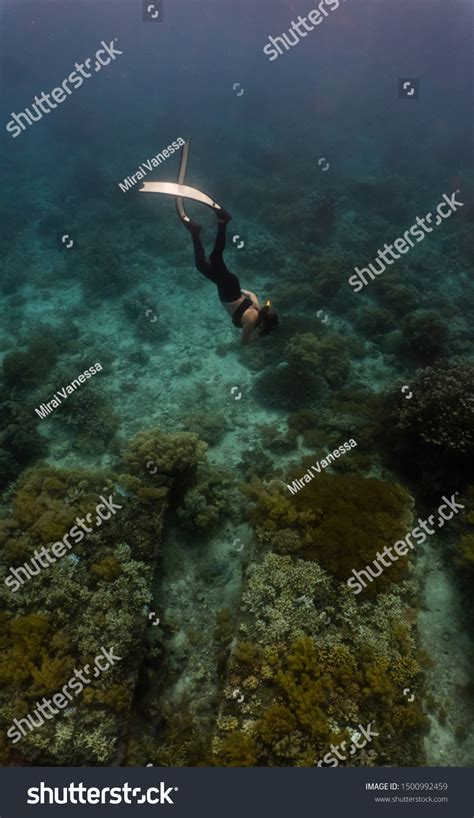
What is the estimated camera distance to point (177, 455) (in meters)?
9.02

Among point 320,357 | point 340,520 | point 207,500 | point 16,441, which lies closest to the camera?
point 340,520

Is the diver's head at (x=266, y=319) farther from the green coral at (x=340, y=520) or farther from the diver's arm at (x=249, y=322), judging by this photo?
the green coral at (x=340, y=520)

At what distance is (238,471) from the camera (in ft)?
34.2

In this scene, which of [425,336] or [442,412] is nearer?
[442,412]

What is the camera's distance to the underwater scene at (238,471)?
20.0 feet

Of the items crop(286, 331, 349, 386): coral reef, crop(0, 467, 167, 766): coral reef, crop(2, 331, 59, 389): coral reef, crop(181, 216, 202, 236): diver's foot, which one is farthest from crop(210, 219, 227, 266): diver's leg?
crop(2, 331, 59, 389): coral reef

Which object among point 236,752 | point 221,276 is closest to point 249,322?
point 221,276

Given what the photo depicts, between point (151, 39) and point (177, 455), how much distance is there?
87.8 metres

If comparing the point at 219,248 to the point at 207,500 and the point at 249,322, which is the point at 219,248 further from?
the point at 207,500

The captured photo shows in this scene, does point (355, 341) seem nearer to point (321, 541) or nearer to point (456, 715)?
point (321, 541)

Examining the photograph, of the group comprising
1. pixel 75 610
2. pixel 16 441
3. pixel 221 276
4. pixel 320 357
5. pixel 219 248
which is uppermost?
pixel 219 248

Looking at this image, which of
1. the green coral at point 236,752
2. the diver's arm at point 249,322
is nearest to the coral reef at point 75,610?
the green coral at point 236,752

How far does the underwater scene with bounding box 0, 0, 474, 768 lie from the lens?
6098mm

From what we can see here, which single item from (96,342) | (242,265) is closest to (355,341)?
(242,265)
